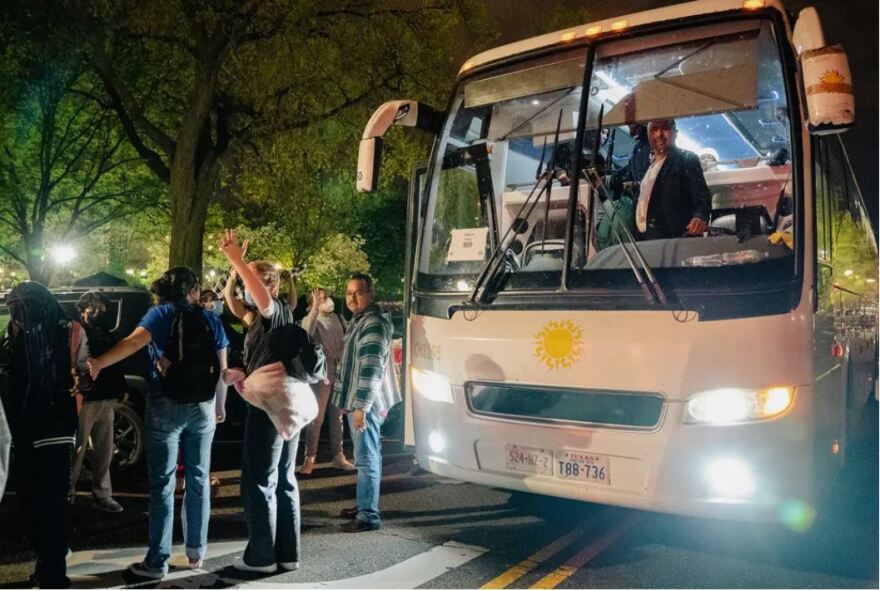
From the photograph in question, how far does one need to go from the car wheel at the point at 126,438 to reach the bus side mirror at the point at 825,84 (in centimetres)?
612

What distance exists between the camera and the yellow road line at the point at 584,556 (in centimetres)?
432

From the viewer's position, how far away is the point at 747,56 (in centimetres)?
440

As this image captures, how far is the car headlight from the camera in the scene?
3.93 m

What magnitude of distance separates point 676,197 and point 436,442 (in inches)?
89.0

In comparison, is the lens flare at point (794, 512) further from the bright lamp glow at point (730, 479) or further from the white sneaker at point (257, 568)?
the white sneaker at point (257, 568)

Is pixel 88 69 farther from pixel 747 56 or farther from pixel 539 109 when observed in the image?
pixel 747 56

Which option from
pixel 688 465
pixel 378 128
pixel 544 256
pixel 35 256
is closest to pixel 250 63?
pixel 378 128

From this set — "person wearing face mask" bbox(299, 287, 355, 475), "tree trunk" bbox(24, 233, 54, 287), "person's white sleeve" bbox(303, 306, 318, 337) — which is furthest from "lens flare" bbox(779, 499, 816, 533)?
"tree trunk" bbox(24, 233, 54, 287)

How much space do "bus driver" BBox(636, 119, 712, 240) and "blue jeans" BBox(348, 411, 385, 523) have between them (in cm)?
228

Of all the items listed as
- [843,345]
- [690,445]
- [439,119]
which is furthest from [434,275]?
[843,345]

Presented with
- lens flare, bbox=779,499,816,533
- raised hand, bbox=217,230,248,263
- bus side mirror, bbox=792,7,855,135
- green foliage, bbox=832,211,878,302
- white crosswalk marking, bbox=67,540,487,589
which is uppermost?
bus side mirror, bbox=792,7,855,135

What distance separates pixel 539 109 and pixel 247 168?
1230 centimetres

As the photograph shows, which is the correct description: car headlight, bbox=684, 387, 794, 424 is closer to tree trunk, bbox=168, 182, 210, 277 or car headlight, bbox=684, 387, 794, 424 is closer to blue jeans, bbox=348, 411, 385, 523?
blue jeans, bbox=348, 411, 385, 523

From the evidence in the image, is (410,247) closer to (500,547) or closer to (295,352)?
(295,352)
